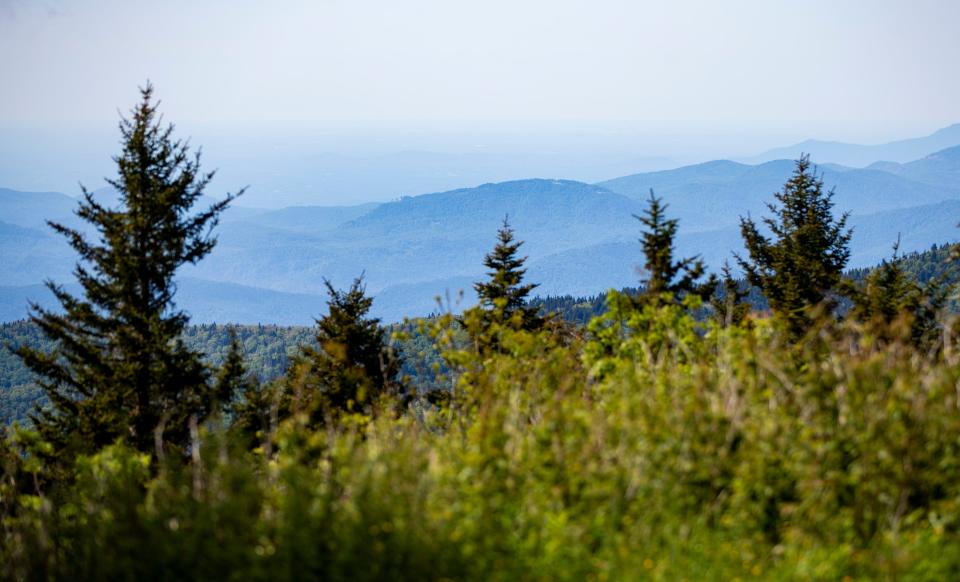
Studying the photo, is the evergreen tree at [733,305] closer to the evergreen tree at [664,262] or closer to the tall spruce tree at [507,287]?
the evergreen tree at [664,262]

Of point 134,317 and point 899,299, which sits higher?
point 134,317

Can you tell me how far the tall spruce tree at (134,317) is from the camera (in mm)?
16203

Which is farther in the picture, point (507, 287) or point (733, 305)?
point (507, 287)

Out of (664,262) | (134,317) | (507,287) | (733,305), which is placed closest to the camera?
(664,262)

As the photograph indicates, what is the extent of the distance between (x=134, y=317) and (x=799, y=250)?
87.3 ft

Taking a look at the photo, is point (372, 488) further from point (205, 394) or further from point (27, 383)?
point (27, 383)

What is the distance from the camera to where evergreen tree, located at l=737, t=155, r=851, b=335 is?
28.5m

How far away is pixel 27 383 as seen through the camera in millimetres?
149500

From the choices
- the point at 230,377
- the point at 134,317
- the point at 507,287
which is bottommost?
the point at 230,377

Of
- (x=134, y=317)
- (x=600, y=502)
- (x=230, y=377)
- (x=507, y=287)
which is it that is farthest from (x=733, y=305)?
(x=600, y=502)

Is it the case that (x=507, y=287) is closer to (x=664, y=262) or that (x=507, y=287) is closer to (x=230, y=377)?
(x=664, y=262)

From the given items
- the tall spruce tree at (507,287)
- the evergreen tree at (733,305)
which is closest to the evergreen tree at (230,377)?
the tall spruce tree at (507,287)

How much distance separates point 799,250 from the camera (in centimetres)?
3209

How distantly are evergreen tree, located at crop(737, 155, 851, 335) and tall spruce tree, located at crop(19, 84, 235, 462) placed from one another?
20.5m
